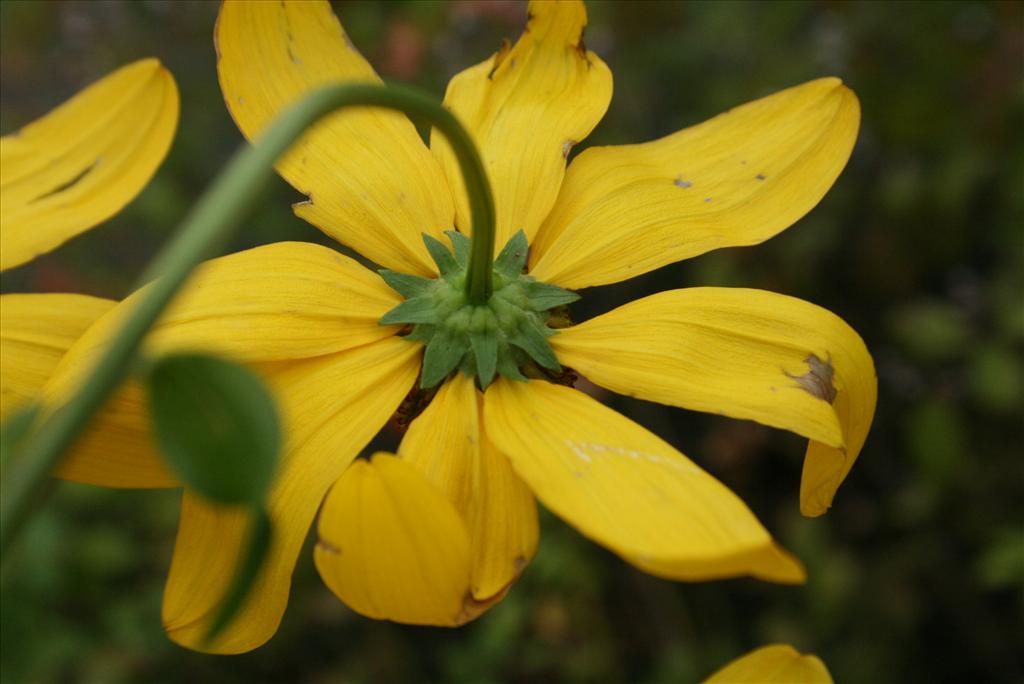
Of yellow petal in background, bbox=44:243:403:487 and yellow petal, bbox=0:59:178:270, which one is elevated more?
yellow petal, bbox=0:59:178:270

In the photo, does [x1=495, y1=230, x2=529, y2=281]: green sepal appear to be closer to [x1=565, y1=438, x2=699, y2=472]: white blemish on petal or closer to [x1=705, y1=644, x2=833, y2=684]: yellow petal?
[x1=565, y1=438, x2=699, y2=472]: white blemish on petal

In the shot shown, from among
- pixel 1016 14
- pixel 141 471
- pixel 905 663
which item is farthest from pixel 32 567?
pixel 1016 14

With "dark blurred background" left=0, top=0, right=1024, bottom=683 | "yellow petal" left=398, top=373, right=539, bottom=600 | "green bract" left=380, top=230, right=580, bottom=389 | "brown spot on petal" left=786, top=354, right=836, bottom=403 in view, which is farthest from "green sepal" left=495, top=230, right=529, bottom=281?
"dark blurred background" left=0, top=0, right=1024, bottom=683

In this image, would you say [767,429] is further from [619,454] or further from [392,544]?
[392,544]

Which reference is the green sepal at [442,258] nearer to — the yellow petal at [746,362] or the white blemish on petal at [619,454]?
the yellow petal at [746,362]

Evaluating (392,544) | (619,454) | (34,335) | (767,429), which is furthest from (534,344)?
(767,429)

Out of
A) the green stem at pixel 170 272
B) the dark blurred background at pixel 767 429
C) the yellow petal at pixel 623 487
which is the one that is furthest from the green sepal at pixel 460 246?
the dark blurred background at pixel 767 429
